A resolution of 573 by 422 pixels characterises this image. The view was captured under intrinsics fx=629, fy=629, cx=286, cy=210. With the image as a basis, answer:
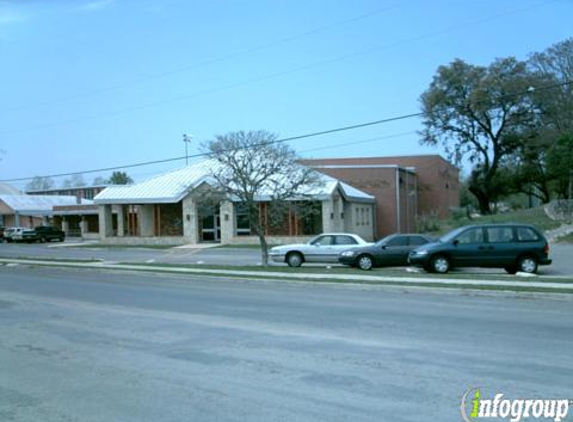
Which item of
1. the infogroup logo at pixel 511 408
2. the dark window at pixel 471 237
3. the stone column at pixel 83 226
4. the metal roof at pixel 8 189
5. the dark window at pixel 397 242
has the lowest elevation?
the infogroup logo at pixel 511 408

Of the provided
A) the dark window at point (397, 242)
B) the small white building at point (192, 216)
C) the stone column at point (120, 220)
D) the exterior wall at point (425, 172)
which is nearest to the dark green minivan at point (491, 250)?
the dark window at point (397, 242)

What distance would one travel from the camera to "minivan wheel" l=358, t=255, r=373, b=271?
936 inches

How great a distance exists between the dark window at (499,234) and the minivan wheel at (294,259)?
776 cm

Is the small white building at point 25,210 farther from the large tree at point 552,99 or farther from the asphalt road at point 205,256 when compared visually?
the large tree at point 552,99

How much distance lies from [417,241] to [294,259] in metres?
4.99

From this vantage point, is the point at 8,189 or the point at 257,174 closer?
the point at 257,174

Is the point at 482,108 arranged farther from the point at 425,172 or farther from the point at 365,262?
the point at 365,262

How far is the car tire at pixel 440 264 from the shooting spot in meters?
21.4

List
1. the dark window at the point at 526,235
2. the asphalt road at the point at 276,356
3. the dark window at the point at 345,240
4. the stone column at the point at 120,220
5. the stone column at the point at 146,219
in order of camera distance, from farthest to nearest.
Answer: the stone column at the point at 120,220, the stone column at the point at 146,219, the dark window at the point at 345,240, the dark window at the point at 526,235, the asphalt road at the point at 276,356

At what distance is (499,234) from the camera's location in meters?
21.2

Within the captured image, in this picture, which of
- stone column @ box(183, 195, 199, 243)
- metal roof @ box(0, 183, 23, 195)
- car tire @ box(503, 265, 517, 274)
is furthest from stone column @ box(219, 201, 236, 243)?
metal roof @ box(0, 183, 23, 195)

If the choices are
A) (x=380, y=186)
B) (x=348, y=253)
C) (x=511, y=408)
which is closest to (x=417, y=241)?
(x=348, y=253)

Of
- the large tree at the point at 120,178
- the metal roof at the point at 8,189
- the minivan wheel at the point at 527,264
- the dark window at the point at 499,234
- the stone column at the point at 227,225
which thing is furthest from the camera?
the large tree at the point at 120,178

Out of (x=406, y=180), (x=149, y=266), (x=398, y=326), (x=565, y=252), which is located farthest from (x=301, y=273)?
(x=406, y=180)
